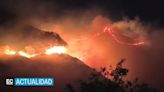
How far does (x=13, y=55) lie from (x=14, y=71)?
9.89 feet

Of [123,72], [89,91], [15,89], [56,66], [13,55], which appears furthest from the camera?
[56,66]

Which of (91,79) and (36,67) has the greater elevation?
(36,67)

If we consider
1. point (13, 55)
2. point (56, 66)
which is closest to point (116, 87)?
point (13, 55)

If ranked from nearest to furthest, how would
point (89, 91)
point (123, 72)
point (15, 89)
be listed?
point (89, 91) → point (123, 72) → point (15, 89)

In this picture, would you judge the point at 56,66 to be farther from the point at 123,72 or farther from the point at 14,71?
the point at 123,72

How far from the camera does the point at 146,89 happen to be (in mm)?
34438

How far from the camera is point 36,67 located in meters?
98.9

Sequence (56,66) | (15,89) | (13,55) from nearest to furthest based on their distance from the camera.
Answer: (15,89) → (13,55) → (56,66)

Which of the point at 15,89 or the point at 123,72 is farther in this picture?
the point at 15,89

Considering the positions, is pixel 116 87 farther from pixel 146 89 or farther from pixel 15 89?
pixel 15 89

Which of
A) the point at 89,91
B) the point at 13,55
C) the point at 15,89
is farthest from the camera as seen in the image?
the point at 13,55

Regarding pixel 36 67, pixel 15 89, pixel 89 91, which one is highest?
pixel 36 67

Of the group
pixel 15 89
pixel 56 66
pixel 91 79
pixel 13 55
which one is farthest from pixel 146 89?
pixel 56 66

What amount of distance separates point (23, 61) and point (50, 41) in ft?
26.5
